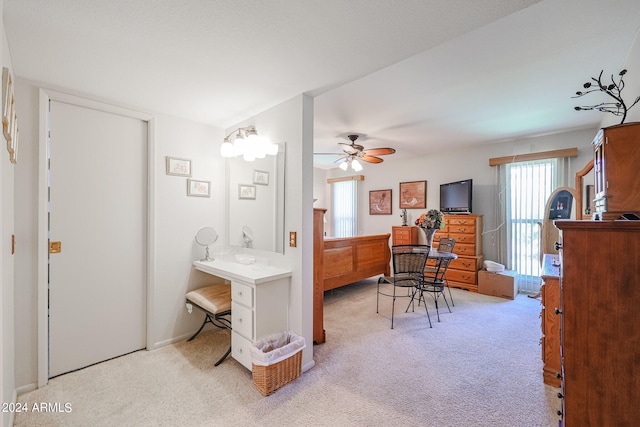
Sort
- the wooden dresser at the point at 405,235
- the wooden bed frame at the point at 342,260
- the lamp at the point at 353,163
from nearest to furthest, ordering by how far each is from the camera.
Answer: the wooden bed frame at the point at 342,260 → the lamp at the point at 353,163 → the wooden dresser at the point at 405,235

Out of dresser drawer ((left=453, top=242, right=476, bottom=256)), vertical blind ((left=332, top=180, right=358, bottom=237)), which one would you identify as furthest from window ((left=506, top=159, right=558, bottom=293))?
vertical blind ((left=332, top=180, right=358, bottom=237))

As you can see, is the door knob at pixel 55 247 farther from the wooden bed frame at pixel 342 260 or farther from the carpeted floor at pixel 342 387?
the wooden bed frame at pixel 342 260

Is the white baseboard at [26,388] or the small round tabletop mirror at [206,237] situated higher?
the small round tabletop mirror at [206,237]

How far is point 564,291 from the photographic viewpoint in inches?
47.9

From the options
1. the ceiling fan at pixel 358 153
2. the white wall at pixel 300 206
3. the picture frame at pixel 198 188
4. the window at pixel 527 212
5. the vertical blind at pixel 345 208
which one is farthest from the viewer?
the vertical blind at pixel 345 208

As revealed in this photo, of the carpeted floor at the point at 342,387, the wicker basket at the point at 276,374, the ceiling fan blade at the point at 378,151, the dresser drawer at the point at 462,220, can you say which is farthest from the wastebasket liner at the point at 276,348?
the dresser drawer at the point at 462,220

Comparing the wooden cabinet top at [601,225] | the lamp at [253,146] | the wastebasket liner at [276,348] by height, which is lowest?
the wastebasket liner at [276,348]

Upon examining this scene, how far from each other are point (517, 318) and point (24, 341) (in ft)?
15.8

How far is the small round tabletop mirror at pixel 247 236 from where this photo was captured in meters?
2.72

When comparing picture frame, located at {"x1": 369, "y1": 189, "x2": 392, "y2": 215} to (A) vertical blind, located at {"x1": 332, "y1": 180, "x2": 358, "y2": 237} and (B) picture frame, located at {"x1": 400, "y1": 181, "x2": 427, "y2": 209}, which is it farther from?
(A) vertical blind, located at {"x1": 332, "y1": 180, "x2": 358, "y2": 237}

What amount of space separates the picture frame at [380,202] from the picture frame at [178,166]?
14.2 ft

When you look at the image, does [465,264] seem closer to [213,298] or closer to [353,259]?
[353,259]

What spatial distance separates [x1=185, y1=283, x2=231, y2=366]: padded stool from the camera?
7.70 ft

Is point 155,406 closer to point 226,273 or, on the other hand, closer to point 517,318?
point 226,273
